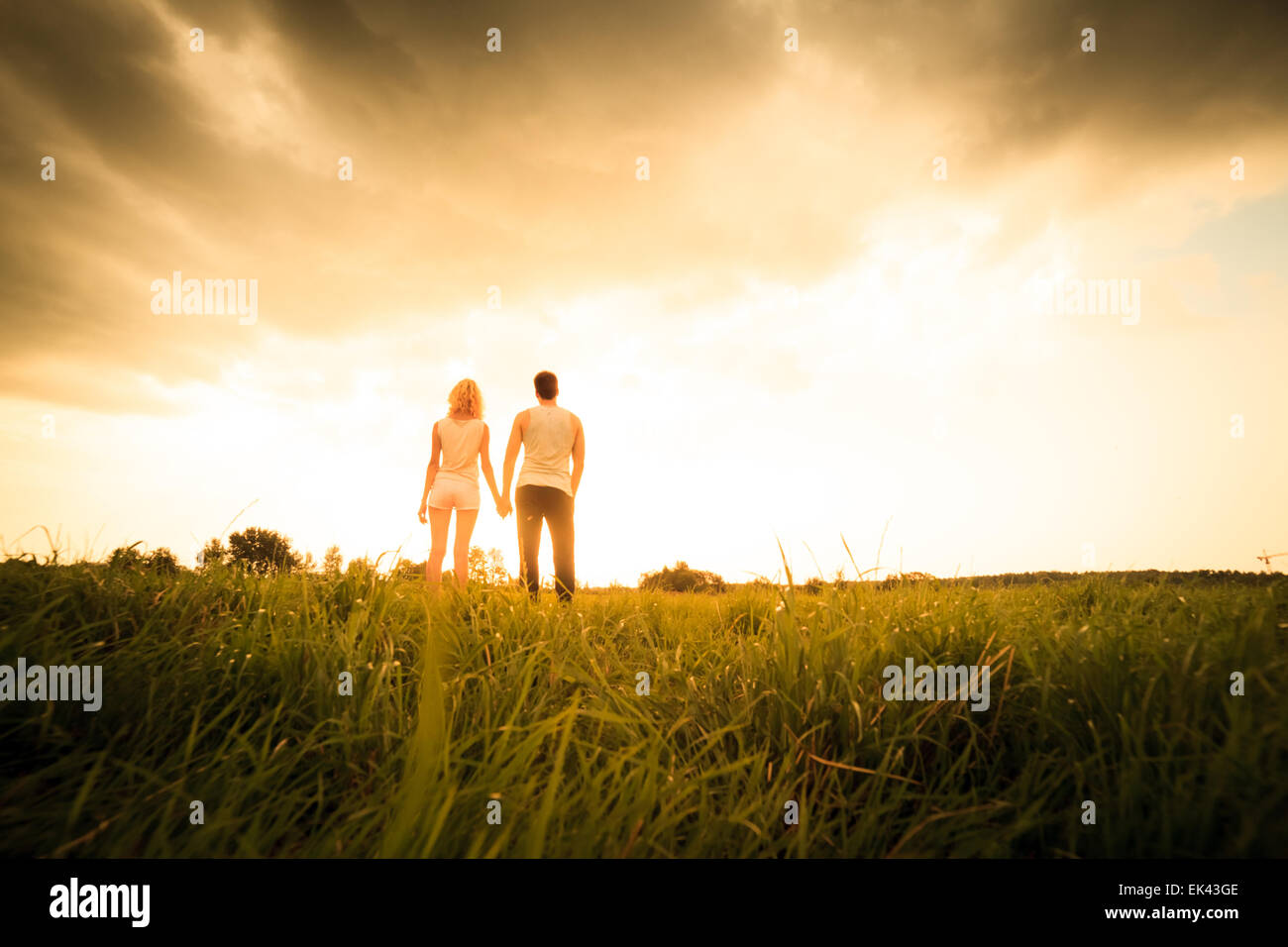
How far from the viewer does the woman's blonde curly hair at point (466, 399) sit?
7.08 meters

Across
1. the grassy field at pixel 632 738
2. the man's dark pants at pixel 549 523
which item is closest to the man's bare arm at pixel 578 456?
the man's dark pants at pixel 549 523

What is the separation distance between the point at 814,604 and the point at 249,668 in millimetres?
3110

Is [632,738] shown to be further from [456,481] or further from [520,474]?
[456,481]

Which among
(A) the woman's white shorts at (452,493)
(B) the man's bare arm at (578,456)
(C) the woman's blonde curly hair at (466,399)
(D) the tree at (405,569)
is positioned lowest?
(D) the tree at (405,569)

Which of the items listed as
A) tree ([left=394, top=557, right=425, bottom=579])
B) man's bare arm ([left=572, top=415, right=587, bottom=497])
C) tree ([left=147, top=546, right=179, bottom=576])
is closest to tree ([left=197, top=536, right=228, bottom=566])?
tree ([left=147, top=546, right=179, bottom=576])

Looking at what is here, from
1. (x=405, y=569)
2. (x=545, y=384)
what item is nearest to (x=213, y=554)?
(x=405, y=569)

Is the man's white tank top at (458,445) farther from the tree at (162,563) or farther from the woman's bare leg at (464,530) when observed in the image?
the tree at (162,563)

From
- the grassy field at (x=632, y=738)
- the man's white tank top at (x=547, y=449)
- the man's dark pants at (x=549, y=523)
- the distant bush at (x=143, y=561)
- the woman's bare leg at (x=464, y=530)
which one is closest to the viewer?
the grassy field at (x=632, y=738)

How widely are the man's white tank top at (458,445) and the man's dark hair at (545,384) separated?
37.3 inches

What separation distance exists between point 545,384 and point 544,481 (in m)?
1.30

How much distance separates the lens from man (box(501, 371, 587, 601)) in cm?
643

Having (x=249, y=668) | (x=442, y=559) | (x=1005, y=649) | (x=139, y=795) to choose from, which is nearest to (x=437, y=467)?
(x=442, y=559)
